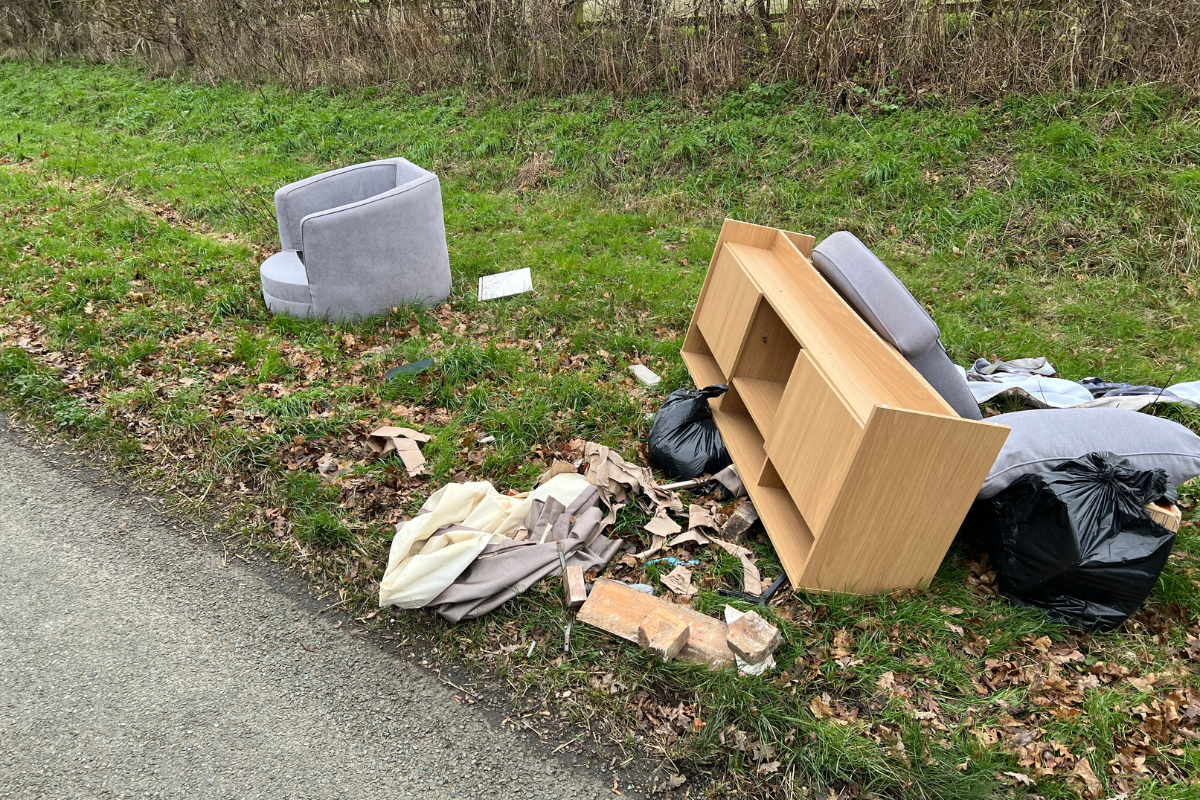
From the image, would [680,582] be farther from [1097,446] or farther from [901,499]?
[1097,446]

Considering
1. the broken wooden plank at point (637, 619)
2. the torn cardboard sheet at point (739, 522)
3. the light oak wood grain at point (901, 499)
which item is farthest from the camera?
the torn cardboard sheet at point (739, 522)

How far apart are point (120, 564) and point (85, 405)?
1630 mm

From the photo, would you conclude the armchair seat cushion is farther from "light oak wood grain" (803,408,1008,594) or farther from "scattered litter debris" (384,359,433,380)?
A: "light oak wood grain" (803,408,1008,594)

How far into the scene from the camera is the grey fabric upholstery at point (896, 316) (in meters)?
3.48

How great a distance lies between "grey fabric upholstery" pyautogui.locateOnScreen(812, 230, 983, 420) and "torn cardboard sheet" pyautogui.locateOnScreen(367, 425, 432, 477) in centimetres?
243

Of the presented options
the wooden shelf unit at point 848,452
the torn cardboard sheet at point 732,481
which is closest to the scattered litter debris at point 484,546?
the torn cardboard sheet at point 732,481

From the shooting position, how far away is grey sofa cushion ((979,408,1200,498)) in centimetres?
330

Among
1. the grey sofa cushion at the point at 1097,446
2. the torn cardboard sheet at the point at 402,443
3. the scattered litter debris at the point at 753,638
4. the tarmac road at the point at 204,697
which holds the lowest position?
the tarmac road at the point at 204,697

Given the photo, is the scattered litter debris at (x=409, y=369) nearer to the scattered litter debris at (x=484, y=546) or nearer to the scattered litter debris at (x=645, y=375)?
the scattered litter debris at (x=645, y=375)

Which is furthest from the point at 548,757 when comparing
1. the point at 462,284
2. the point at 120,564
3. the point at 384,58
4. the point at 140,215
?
the point at 384,58

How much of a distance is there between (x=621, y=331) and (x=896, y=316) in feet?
8.03

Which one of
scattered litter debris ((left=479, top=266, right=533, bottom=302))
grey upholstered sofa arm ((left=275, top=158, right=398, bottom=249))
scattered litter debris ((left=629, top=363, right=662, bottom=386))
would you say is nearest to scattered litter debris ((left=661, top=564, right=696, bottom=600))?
scattered litter debris ((left=629, top=363, right=662, bottom=386))

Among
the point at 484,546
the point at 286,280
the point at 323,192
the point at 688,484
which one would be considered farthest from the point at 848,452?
the point at 323,192

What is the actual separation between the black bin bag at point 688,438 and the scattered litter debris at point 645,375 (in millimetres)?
685
